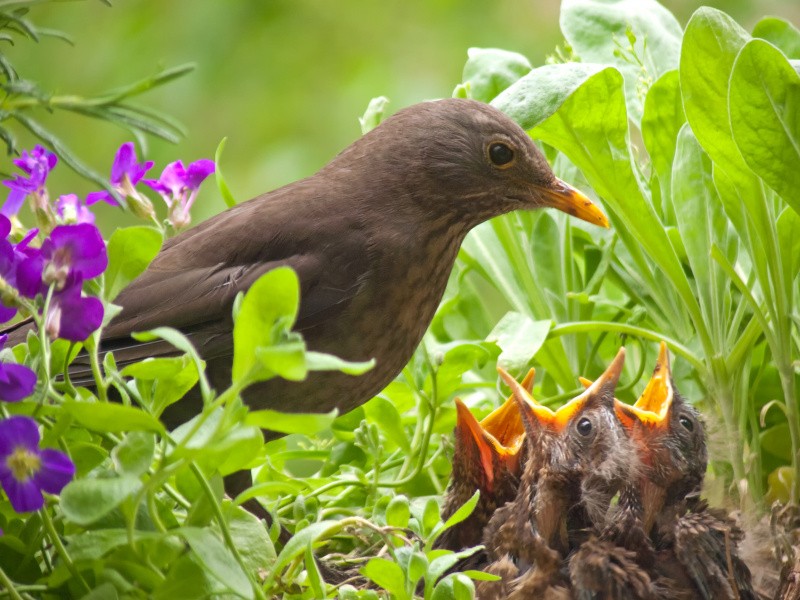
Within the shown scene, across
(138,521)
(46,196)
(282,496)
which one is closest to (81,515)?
(138,521)

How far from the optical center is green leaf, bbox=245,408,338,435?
3.24 feet

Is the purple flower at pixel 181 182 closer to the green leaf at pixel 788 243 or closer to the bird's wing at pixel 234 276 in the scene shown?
the bird's wing at pixel 234 276

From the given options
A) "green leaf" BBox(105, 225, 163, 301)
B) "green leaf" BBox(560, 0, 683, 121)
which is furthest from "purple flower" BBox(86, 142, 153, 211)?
"green leaf" BBox(560, 0, 683, 121)

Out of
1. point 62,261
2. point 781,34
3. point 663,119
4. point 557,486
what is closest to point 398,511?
point 557,486

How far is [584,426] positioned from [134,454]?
0.91 m

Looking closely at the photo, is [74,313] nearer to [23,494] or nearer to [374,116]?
[23,494]

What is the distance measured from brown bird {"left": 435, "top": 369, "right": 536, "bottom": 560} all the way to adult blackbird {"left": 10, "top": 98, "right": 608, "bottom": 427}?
0.68ft

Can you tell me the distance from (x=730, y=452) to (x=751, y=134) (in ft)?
1.75

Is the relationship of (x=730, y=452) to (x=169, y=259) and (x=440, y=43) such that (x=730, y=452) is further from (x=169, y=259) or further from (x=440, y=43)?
(x=440, y=43)

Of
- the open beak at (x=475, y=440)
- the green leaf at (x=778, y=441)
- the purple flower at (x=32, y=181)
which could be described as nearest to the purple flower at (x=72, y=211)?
the purple flower at (x=32, y=181)

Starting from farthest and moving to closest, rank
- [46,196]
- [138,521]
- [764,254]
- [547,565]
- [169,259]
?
[169,259] < [764,254] < [547,565] < [46,196] < [138,521]

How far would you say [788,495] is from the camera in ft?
6.49

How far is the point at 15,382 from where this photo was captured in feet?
3.58

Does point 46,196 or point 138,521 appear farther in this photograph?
point 46,196
